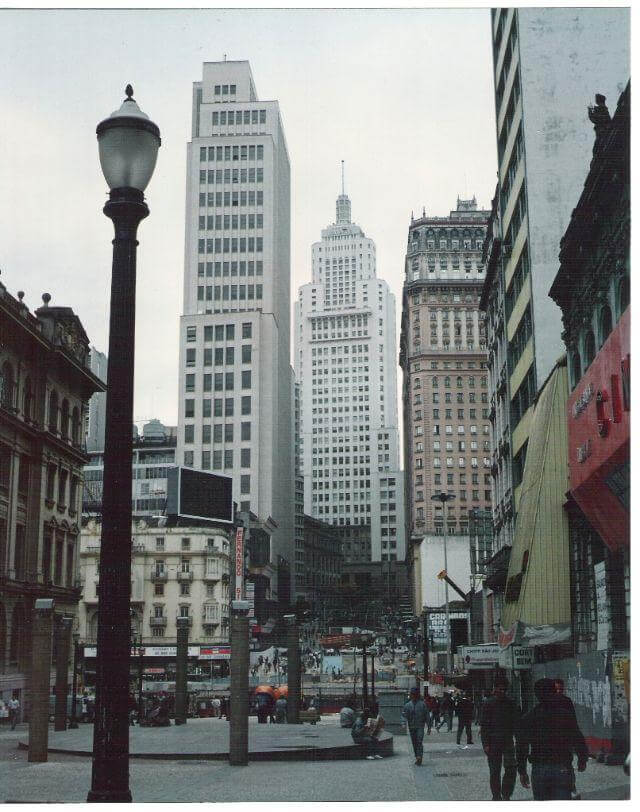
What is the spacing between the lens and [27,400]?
2672 centimetres

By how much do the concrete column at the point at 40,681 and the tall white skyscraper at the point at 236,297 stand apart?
8714 cm

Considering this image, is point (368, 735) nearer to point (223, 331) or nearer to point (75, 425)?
point (75, 425)

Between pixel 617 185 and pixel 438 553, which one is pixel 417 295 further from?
pixel 617 185

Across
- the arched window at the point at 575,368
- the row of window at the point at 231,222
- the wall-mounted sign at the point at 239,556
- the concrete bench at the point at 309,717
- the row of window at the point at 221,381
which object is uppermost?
the row of window at the point at 231,222

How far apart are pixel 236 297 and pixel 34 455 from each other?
96.7 m

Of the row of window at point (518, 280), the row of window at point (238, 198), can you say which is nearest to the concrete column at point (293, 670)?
the row of window at point (518, 280)

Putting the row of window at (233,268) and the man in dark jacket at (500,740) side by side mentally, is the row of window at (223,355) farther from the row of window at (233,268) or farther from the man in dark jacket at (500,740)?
the man in dark jacket at (500,740)

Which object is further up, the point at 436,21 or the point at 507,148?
the point at 507,148

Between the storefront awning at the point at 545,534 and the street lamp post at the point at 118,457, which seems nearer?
the street lamp post at the point at 118,457

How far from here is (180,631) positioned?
3934cm

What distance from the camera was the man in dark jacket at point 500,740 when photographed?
14023 millimetres
